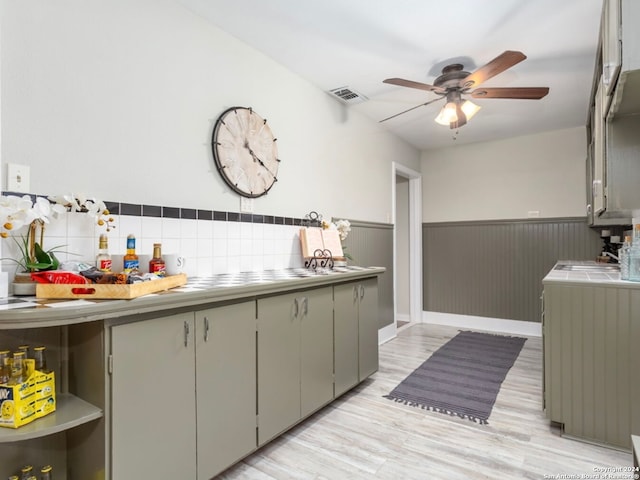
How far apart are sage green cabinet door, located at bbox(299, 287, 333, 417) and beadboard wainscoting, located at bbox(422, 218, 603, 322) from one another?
314cm

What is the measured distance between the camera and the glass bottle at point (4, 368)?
1.21 meters

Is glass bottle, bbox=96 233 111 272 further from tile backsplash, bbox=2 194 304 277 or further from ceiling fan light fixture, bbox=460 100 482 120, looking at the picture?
ceiling fan light fixture, bbox=460 100 482 120

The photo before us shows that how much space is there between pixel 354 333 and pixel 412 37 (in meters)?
2.06

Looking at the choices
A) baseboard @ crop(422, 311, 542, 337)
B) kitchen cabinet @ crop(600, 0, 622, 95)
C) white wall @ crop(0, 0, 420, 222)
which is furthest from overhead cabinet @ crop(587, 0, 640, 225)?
baseboard @ crop(422, 311, 542, 337)

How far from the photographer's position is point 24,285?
1.34 m

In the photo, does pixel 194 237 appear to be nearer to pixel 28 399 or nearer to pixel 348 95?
pixel 28 399

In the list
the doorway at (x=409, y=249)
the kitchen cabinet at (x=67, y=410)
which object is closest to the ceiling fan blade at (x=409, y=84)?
the kitchen cabinet at (x=67, y=410)

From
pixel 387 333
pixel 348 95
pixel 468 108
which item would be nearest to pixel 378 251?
pixel 387 333

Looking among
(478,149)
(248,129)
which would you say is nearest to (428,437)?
(248,129)

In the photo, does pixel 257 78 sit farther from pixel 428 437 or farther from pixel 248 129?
pixel 428 437

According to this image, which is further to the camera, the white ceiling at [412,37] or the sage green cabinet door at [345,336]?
the sage green cabinet door at [345,336]

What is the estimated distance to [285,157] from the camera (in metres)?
2.80

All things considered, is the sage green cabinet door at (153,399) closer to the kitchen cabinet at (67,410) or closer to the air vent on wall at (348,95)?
the kitchen cabinet at (67,410)

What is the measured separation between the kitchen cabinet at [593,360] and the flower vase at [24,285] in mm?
2530
